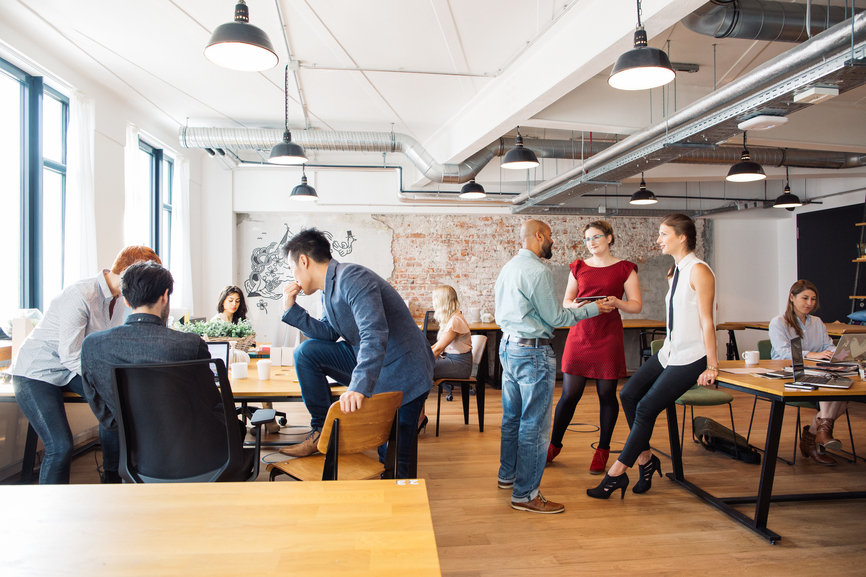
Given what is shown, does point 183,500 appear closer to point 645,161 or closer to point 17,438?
point 17,438

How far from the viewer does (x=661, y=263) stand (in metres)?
9.48

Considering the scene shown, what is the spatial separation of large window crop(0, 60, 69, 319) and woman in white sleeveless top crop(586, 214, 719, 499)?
4.90 m

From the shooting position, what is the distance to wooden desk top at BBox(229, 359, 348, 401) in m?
2.71

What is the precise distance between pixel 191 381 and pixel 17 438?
273 cm

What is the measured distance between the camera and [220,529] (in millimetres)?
1115

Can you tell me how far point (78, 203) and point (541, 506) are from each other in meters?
4.68

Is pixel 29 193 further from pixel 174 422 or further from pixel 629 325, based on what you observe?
pixel 629 325

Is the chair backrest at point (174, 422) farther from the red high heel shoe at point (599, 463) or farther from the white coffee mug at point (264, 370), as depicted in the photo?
the red high heel shoe at point (599, 463)

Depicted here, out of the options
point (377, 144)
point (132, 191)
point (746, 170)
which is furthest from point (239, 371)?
point (746, 170)

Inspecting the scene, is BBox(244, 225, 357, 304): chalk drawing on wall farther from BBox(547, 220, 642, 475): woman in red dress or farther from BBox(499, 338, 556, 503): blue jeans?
BBox(499, 338, 556, 503): blue jeans

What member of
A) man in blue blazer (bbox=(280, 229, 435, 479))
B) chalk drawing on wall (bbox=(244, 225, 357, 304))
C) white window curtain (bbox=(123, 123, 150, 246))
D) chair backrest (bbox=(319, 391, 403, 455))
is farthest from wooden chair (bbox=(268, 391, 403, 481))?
chalk drawing on wall (bbox=(244, 225, 357, 304))

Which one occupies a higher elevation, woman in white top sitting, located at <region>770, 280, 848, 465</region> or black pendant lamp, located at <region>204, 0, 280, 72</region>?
black pendant lamp, located at <region>204, 0, 280, 72</region>

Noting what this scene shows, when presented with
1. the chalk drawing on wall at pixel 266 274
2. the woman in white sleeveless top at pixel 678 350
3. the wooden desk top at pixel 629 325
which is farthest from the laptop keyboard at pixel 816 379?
the chalk drawing on wall at pixel 266 274

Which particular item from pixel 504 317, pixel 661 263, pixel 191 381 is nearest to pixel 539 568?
pixel 504 317
